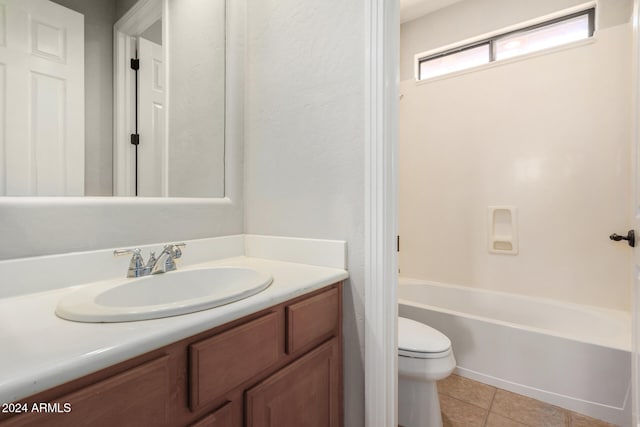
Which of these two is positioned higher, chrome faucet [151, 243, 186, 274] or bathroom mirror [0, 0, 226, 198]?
bathroom mirror [0, 0, 226, 198]

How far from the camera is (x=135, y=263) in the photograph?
950mm

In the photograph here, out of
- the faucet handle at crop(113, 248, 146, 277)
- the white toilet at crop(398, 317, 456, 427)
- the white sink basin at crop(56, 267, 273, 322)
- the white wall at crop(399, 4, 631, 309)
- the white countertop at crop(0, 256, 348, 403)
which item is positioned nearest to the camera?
the white countertop at crop(0, 256, 348, 403)

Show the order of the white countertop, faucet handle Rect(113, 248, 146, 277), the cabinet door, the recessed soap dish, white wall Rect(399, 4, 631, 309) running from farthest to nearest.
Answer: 1. the recessed soap dish
2. white wall Rect(399, 4, 631, 309)
3. faucet handle Rect(113, 248, 146, 277)
4. the cabinet door
5. the white countertop

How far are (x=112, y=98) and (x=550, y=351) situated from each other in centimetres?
239

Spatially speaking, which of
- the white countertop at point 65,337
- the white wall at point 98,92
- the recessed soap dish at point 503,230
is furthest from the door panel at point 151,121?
the recessed soap dish at point 503,230

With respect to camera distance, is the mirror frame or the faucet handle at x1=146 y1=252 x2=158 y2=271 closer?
the mirror frame

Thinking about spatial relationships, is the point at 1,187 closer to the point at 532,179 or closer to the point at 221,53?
the point at 221,53

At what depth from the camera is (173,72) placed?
1.22 m

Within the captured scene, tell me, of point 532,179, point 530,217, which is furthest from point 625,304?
point 532,179

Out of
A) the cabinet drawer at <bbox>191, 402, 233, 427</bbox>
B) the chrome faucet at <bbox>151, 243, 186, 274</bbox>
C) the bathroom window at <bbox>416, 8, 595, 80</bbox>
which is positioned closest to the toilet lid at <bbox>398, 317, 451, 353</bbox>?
the cabinet drawer at <bbox>191, 402, 233, 427</bbox>

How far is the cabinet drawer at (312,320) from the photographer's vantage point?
Result: 0.84 metres

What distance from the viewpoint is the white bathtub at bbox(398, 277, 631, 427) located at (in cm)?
151

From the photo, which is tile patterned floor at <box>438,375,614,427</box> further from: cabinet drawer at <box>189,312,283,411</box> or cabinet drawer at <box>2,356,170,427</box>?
cabinet drawer at <box>2,356,170,427</box>

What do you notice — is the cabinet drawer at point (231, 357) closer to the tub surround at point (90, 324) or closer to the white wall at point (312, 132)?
the tub surround at point (90, 324)
